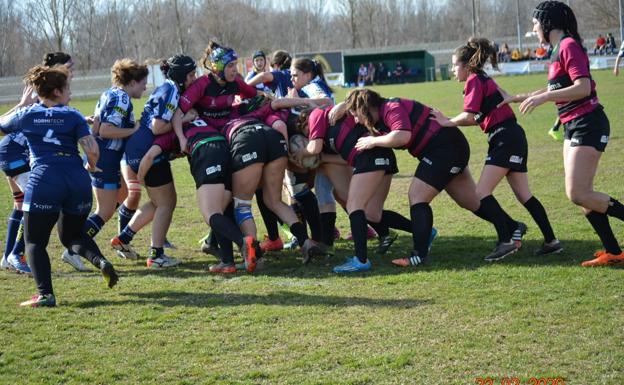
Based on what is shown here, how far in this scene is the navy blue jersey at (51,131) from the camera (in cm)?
590

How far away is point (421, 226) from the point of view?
6.61 metres

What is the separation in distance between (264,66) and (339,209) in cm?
286

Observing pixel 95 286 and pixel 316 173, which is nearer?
pixel 95 286

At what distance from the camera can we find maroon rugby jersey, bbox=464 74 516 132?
258 inches

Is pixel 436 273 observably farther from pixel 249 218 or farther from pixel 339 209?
pixel 339 209

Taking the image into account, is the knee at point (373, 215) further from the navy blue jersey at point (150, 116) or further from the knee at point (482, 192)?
the navy blue jersey at point (150, 116)

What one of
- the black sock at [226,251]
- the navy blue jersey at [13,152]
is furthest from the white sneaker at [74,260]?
the black sock at [226,251]

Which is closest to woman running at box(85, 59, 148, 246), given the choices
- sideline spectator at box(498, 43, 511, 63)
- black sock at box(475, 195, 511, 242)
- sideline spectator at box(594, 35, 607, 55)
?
black sock at box(475, 195, 511, 242)

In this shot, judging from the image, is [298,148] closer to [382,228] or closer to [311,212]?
[311,212]

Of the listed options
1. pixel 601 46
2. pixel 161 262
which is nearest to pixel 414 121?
pixel 161 262

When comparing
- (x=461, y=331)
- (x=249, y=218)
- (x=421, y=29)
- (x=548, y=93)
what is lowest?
(x=461, y=331)

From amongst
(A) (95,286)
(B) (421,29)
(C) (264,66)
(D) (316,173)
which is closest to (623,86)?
(C) (264,66)

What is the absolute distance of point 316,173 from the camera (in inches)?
302

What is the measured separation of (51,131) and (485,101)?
3.63m
